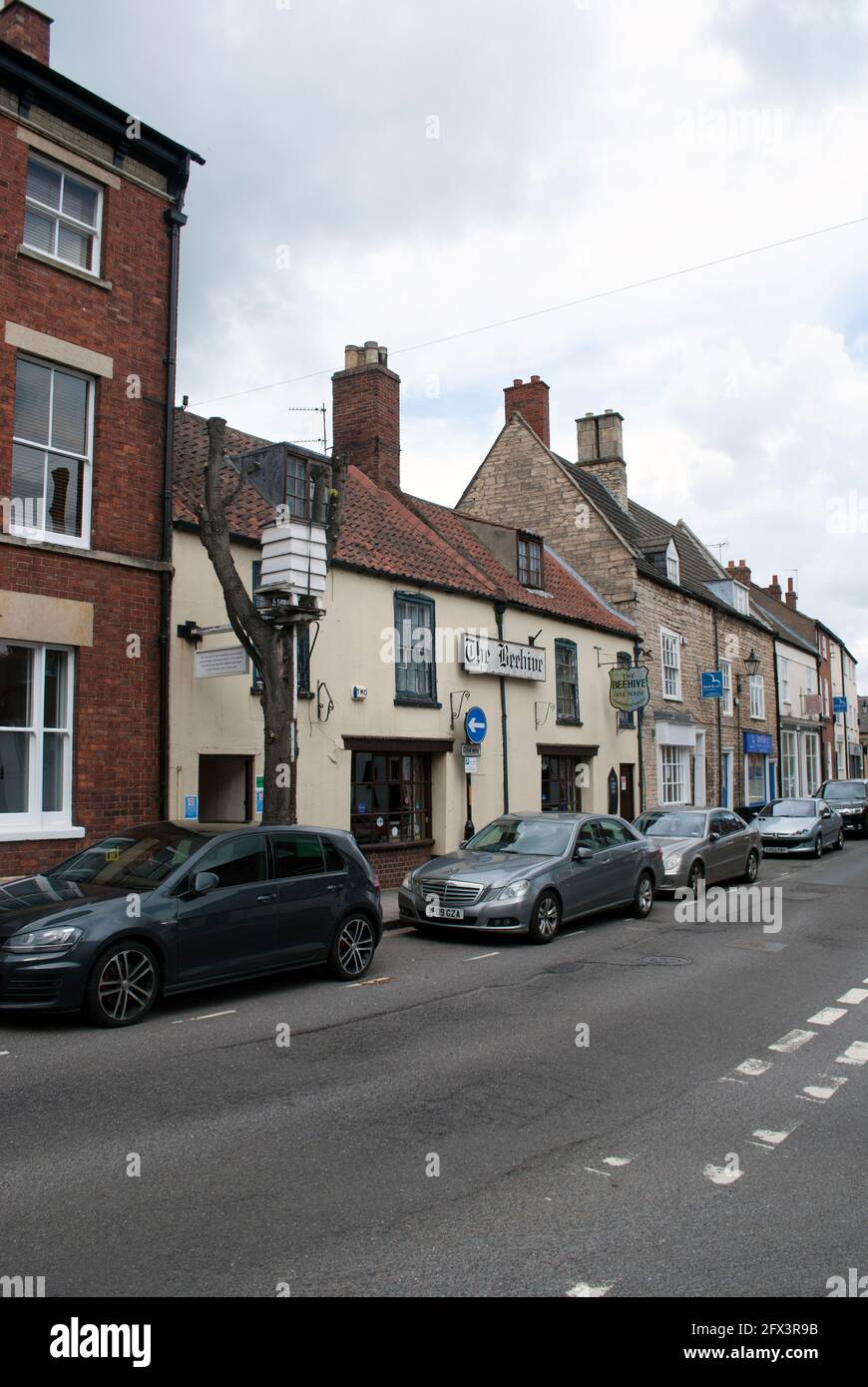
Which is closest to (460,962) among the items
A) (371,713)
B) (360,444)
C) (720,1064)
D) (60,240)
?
(720,1064)

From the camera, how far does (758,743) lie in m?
36.3

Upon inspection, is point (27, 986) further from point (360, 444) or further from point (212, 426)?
point (360, 444)

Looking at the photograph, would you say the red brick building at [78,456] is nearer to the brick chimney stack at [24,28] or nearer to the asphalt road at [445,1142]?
the brick chimney stack at [24,28]

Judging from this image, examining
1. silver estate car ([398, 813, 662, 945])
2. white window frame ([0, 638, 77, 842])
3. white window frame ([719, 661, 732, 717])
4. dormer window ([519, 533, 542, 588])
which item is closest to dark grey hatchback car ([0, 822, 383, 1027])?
silver estate car ([398, 813, 662, 945])

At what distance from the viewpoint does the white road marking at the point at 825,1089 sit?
6110 mm

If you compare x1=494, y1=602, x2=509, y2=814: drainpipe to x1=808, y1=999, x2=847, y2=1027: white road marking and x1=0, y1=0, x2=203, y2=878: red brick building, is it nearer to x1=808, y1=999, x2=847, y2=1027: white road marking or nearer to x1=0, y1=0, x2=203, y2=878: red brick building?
x1=0, y1=0, x2=203, y2=878: red brick building

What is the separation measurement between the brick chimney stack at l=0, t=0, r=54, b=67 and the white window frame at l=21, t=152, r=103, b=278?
1553 mm

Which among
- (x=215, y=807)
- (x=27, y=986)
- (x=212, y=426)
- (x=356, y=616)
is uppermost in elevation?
(x=212, y=426)

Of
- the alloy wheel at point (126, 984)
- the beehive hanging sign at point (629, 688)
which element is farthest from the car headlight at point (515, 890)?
the beehive hanging sign at point (629, 688)

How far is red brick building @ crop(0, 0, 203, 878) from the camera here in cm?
1138

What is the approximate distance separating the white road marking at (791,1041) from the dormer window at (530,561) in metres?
16.1

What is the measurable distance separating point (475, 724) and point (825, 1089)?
1238 cm

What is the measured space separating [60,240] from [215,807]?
299 inches

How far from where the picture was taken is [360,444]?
22062 mm
